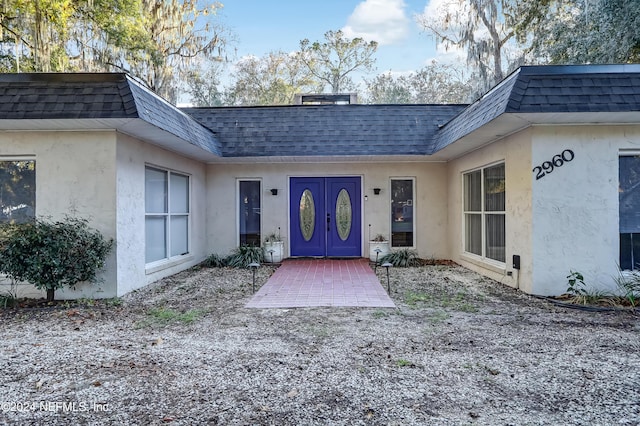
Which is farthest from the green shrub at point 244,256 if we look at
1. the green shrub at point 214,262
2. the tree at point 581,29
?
the tree at point 581,29

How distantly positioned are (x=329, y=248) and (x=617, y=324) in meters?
6.17

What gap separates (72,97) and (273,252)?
17.2ft

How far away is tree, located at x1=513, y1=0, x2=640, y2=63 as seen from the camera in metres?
9.56

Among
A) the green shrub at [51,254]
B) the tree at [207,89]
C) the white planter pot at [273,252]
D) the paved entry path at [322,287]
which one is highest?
the tree at [207,89]

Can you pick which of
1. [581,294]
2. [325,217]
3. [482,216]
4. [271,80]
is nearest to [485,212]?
[482,216]

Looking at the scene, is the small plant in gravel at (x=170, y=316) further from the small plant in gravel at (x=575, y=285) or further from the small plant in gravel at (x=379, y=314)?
the small plant in gravel at (x=575, y=285)

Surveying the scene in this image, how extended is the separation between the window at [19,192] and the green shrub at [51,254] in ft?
1.16

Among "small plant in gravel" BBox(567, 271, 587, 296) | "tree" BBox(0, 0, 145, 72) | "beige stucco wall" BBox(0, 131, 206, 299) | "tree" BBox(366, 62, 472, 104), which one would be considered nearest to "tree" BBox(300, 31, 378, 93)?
"tree" BBox(366, 62, 472, 104)

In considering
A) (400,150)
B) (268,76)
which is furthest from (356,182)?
(268,76)

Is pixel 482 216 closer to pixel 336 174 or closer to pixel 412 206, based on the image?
pixel 412 206

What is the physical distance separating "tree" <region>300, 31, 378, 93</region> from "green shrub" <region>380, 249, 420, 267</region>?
629 inches

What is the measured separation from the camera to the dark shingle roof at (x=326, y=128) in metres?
8.59

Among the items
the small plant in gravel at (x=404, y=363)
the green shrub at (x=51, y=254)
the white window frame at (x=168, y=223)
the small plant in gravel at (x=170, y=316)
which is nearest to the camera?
the small plant in gravel at (x=404, y=363)

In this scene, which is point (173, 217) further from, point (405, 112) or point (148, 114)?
point (405, 112)
